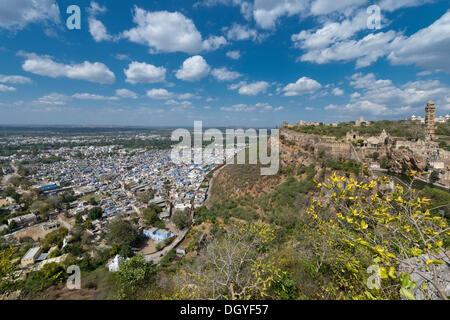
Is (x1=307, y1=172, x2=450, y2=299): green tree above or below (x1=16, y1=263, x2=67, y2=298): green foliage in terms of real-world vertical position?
above

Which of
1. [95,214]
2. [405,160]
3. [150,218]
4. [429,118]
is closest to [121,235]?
[150,218]

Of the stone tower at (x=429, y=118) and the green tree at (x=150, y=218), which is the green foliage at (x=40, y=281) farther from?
the stone tower at (x=429, y=118)

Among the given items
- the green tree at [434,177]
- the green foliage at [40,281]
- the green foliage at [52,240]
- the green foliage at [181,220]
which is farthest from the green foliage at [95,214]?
the green tree at [434,177]

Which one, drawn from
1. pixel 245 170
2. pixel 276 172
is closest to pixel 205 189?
pixel 245 170

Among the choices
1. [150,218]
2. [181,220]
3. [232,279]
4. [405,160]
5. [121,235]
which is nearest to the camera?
[232,279]

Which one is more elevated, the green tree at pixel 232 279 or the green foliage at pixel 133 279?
the green tree at pixel 232 279

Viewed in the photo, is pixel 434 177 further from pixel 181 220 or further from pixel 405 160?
pixel 181 220

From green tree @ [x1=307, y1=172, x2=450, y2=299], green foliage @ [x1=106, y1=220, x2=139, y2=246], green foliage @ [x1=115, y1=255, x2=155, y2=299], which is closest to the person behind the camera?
green tree @ [x1=307, y1=172, x2=450, y2=299]

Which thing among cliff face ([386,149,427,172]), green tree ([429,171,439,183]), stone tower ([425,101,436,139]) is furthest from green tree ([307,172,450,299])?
stone tower ([425,101,436,139])

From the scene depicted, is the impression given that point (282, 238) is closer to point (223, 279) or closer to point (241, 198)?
point (223, 279)

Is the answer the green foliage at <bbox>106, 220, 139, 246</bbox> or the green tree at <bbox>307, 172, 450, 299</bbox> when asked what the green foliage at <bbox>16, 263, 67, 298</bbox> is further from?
the green tree at <bbox>307, 172, 450, 299</bbox>

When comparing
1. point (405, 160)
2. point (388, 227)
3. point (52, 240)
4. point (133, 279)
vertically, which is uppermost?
point (388, 227)
